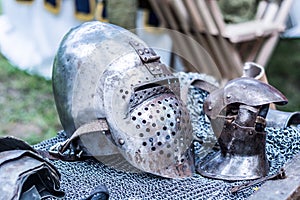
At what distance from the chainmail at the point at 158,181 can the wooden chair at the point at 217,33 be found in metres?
1.05

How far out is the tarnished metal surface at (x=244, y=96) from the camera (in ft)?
3.59

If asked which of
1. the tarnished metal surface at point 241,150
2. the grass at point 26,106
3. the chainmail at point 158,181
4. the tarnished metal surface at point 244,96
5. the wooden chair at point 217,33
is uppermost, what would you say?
the tarnished metal surface at point 244,96

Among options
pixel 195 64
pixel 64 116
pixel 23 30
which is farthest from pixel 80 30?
pixel 23 30

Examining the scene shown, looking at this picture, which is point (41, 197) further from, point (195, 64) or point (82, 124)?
point (195, 64)

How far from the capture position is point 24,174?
3.04ft

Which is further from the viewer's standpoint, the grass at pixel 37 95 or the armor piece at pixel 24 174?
the grass at pixel 37 95

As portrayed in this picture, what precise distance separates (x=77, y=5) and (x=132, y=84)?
5.44 feet

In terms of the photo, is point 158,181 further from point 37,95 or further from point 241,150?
point 37,95

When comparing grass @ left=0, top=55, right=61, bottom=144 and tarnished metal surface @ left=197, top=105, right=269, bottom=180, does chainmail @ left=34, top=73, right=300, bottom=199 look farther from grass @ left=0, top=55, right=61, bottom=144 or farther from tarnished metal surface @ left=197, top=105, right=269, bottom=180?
grass @ left=0, top=55, right=61, bottom=144

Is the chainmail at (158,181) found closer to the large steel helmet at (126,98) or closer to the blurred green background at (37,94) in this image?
the large steel helmet at (126,98)

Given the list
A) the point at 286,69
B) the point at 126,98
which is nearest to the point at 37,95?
the point at 286,69

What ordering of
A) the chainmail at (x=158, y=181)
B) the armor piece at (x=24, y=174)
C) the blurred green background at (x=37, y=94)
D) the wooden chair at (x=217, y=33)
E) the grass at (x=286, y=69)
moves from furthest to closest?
the grass at (x=286, y=69)
the blurred green background at (x=37, y=94)
the wooden chair at (x=217, y=33)
the chainmail at (x=158, y=181)
the armor piece at (x=24, y=174)

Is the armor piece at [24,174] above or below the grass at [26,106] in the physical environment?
above

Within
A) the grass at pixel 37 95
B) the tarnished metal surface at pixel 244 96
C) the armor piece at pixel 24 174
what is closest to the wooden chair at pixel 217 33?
the grass at pixel 37 95
